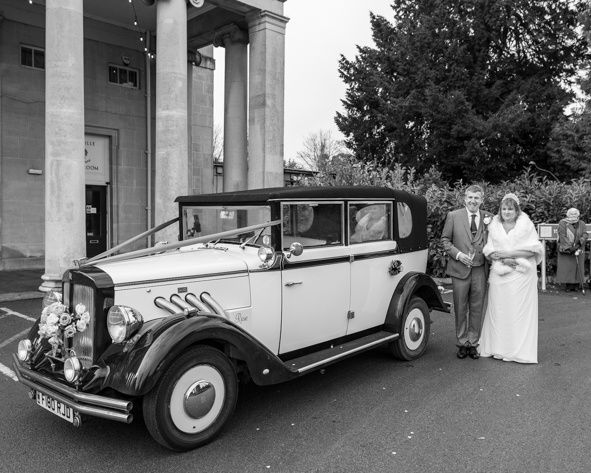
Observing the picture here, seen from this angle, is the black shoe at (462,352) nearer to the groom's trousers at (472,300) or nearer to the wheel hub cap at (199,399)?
the groom's trousers at (472,300)

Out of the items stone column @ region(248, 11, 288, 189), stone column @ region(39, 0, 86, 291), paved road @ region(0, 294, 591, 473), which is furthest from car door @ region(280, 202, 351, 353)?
stone column @ region(248, 11, 288, 189)

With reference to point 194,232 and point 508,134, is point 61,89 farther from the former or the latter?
point 508,134

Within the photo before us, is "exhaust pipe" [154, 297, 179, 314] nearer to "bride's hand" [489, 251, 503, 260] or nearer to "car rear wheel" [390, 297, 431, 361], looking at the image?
"car rear wheel" [390, 297, 431, 361]

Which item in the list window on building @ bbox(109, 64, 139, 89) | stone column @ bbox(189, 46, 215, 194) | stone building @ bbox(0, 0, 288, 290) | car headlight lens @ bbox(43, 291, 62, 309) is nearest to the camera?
car headlight lens @ bbox(43, 291, 62, 309)

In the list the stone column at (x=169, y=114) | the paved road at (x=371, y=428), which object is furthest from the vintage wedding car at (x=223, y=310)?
the stone column at (x=169, y=114)

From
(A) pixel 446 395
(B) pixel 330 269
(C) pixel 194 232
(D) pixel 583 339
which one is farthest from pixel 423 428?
(D) pixel 583 339

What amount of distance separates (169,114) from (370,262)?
271 inches

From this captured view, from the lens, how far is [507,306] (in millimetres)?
5672

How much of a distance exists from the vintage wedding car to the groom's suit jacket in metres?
0.43

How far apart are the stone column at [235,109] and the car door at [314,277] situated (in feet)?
32.3

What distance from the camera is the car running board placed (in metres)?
4.29

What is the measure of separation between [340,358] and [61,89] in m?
7.40

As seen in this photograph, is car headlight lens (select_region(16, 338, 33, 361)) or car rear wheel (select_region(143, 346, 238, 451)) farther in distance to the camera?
car headlight lens (select_region(16, 338, 33, 361))

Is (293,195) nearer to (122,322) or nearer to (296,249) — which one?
(296,249)
